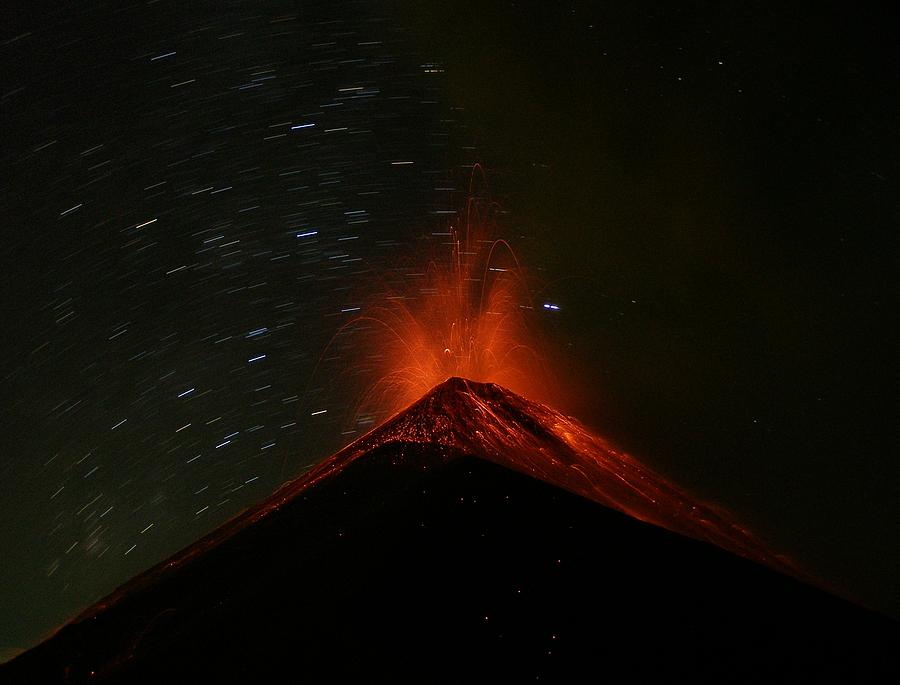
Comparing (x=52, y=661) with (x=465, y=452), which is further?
(x=465, y=452)

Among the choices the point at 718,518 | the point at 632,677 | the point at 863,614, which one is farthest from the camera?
the point at 718,518

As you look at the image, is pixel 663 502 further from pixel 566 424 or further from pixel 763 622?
pixel 763 622

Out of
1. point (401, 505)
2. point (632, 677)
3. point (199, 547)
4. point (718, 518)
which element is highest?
point (632, 677)

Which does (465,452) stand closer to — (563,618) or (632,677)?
(563,618)

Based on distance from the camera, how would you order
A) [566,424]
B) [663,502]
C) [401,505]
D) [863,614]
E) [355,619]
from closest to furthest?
1. [355,619]
2. [863,614]
3. [401,505]
4. [663,502]
5. [566,424]

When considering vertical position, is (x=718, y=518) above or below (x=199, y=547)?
below

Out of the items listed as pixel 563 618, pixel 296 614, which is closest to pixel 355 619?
pixel 296 614

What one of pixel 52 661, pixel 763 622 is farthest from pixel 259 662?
pixel 763 622
